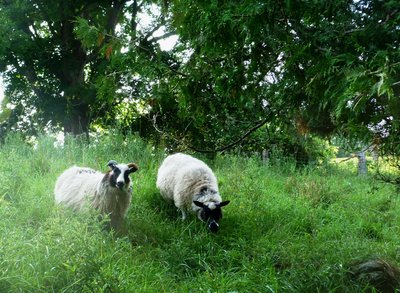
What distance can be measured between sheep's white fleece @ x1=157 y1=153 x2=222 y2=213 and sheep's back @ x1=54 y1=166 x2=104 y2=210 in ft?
4.43

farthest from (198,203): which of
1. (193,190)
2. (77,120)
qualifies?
(77,120)

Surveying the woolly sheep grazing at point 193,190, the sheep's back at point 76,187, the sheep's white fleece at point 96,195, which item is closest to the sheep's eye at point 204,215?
the woolly sheep grazing at point 193,190

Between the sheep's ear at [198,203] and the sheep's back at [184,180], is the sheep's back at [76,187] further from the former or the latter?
the sheep's ear at [198,203]

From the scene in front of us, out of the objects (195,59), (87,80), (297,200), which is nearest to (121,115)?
(87,80)

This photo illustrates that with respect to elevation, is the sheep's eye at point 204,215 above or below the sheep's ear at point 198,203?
below

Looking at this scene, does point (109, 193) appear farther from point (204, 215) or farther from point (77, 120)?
point (77, 120)

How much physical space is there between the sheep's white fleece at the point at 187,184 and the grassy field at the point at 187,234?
255mm

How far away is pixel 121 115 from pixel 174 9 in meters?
10.1

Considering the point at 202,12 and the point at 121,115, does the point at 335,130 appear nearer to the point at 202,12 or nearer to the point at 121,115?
the point at 202,12

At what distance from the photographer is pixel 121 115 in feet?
47.3

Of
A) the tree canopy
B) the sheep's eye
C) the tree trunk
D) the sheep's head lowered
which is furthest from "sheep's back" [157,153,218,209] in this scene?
the tree trunk

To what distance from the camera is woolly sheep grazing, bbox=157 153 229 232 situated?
23.5ft

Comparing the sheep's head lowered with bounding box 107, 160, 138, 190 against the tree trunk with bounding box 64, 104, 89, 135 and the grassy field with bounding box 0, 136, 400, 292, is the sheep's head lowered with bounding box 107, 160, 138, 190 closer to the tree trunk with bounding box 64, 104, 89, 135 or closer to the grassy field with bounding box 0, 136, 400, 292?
the grassy field with bounding box 0, 136, 400, 292

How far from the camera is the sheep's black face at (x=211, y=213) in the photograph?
22.9 ft
